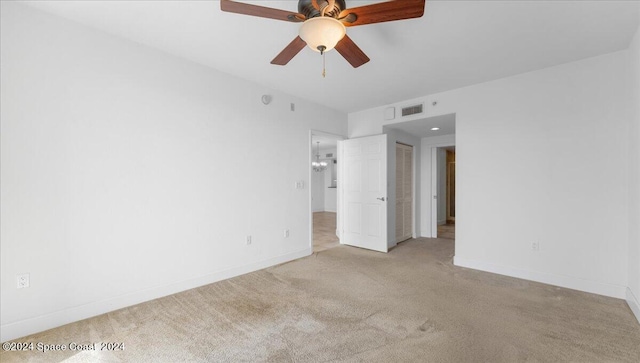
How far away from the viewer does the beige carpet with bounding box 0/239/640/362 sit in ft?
6.28

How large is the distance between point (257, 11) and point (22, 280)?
2.82 metres

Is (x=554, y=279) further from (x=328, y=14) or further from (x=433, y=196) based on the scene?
(x=328, y=14)

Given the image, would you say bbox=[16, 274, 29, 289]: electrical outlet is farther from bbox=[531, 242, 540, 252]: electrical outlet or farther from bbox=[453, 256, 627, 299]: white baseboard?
bbox=[531, 242, 540, 252]: electrical outlet

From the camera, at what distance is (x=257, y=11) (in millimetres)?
1679

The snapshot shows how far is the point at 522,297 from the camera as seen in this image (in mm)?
2869

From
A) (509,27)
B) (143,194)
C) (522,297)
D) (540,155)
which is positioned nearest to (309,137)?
(143,194)

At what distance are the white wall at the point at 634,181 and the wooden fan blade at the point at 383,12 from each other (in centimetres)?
248

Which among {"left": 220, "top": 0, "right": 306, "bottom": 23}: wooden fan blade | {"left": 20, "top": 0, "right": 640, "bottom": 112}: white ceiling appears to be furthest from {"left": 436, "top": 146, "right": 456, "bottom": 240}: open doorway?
{"left": 220, "top": 0, "right": 306, "bottom": 23}: wooden fan blade

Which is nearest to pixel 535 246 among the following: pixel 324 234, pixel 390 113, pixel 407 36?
pixel 390 113

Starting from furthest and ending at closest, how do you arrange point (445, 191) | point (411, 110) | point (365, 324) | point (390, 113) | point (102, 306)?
point (445, 191) → point (390, 113) → point (411, 110) → point (102, 306) → point (365, 324)

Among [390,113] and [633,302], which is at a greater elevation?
[390,113]

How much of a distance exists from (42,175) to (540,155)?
5267mm

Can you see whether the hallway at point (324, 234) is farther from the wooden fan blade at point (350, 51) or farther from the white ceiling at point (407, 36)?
the wooden fan blade at point (350, 51)

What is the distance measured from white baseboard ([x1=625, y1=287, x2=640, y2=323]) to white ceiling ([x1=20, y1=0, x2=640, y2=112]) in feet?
8.36
